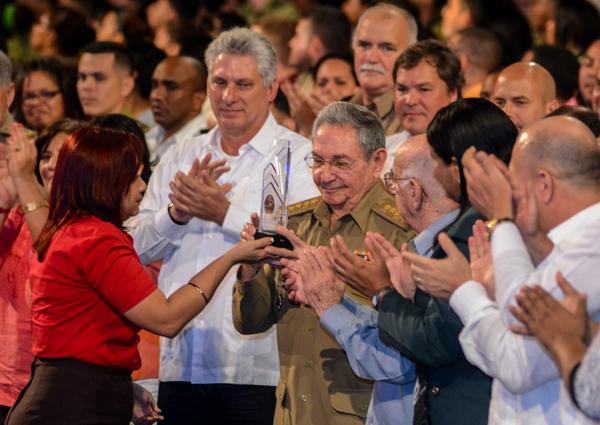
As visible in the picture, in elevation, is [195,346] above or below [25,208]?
below

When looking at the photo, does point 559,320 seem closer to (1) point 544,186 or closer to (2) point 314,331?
(1) point 544,186

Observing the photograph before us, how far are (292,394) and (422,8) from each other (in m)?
6.65

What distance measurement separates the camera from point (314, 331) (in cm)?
461

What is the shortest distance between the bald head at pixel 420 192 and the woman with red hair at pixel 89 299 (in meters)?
0.85

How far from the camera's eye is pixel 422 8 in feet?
35.0

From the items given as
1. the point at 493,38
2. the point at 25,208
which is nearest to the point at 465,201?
the point at 25,208

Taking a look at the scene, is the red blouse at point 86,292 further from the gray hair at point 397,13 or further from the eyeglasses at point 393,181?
the gray hair at point 397,13

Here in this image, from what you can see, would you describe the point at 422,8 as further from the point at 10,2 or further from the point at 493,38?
the point at 10,2

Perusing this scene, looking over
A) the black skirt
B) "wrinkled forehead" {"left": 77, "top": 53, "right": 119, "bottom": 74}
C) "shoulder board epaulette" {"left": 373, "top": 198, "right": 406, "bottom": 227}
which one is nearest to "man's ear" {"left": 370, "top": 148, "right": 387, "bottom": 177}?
"shoulder board epaulette" {"left": 373, "top": 198, "right": 406, "bottom": 227}

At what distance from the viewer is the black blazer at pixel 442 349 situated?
12.3 feet

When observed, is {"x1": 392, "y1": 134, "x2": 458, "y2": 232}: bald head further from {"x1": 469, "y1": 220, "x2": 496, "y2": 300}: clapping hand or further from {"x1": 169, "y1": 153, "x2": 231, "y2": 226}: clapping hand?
{"x1": 169, "y1": 153, "x2": 231, "y2": 226}: clapping hand

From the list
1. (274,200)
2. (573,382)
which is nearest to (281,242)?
(274,200)

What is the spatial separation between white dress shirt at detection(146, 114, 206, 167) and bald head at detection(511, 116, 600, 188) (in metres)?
4.22

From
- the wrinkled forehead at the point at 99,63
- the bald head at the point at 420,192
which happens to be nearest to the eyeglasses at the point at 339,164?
the bald head at the point at 420,192
